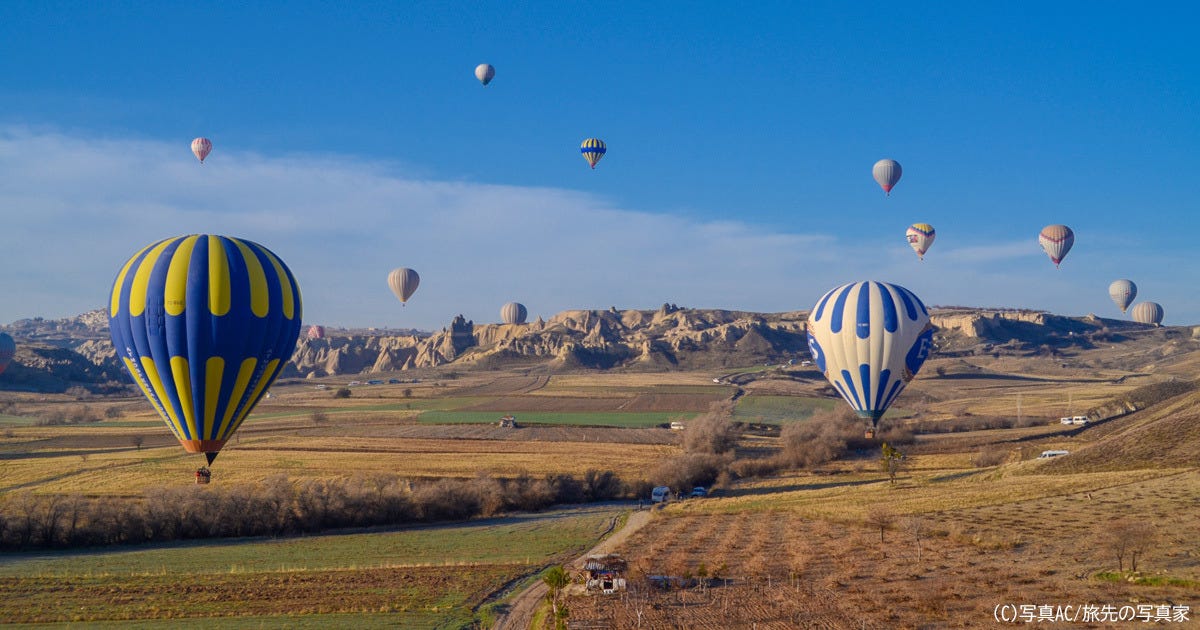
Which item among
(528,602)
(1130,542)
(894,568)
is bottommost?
(528,602)

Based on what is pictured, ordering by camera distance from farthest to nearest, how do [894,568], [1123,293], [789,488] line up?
[1123,293] < [789,488] < [894,568]

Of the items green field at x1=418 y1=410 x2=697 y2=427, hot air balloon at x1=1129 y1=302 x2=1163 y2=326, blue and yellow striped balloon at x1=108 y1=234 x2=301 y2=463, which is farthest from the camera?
hot air balloon at x1=1129 y1=302 x2=1163 y2=326

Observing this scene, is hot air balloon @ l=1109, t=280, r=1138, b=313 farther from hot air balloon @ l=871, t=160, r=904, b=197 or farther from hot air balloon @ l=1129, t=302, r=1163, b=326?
hot air balloon @ l=871, t=160, r=904, b=197

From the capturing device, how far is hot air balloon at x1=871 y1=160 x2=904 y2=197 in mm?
75500

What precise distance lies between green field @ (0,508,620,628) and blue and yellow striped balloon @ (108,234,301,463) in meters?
4.94

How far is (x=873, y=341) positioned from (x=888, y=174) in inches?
1434

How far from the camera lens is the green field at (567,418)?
84.7m

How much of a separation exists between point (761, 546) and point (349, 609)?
49.1 ft

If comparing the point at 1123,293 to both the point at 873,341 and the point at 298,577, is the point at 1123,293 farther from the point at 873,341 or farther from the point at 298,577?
the point at 298,577

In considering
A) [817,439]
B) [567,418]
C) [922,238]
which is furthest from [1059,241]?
[567,418]

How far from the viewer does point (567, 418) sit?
8912cm

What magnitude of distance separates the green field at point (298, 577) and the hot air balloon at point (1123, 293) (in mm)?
143176

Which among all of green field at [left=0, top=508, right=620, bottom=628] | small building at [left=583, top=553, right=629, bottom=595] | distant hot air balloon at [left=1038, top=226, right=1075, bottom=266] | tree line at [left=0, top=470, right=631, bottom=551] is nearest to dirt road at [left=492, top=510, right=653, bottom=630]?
green field at [left=0, top=508, right=620, bottom=628]

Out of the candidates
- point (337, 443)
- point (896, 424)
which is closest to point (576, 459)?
point (337, 443)
